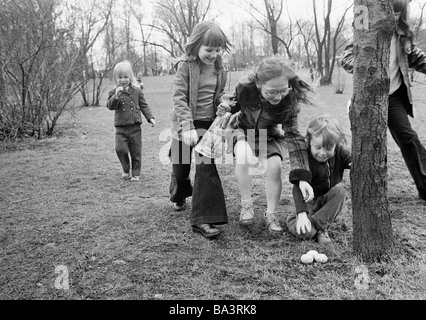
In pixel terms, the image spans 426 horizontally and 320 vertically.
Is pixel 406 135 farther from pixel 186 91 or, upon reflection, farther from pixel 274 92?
pixel 186 91

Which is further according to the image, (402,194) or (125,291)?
(402,194)

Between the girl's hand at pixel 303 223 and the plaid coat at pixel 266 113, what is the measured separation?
0.43 meters

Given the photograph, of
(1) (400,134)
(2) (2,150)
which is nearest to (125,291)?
(1) (400,134)

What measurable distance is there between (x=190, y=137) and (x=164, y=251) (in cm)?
78

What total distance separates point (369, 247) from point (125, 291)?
134 centimetres

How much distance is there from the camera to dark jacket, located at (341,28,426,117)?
10.5 ft

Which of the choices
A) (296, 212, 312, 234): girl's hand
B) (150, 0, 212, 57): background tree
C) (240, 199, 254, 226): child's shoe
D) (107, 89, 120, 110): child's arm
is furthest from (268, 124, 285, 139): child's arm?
(150, 0, 212, 57): background tree

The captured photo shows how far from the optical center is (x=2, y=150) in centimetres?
686

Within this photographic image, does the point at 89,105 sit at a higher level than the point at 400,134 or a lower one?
higher

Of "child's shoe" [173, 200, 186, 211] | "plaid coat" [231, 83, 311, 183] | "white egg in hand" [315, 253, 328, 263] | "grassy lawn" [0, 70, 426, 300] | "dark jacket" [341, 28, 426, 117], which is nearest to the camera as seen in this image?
"grassy lawn" [0, 70, 426, 300]

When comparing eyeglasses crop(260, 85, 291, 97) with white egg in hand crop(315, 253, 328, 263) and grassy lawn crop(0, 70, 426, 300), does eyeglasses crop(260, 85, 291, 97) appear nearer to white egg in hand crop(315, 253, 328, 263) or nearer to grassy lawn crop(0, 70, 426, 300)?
grassy lawn crop(0, 70, 426, 300)

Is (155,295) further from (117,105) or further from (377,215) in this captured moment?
(117,105)

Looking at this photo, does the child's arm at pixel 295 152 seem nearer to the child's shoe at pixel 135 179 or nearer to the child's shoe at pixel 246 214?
the child's shoe at pixel 246 214

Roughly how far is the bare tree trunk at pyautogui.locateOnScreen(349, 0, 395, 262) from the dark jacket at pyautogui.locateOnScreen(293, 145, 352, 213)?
1.51ft
